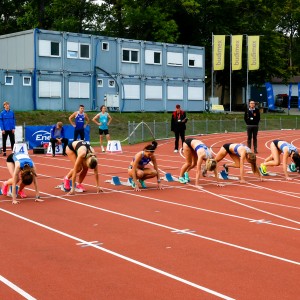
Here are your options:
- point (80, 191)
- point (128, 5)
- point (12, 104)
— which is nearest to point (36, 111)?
point (12, 104)

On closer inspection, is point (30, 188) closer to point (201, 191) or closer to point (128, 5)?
Result: point (201, 191)

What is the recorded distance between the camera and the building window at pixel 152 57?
48.3 m

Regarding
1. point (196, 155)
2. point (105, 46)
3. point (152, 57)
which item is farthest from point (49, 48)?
point (196, 155)

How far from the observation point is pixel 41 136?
2758cm

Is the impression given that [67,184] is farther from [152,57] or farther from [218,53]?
[218,53]

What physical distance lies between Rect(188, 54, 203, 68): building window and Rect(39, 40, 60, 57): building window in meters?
12.8

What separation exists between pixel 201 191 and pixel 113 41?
33.7 m

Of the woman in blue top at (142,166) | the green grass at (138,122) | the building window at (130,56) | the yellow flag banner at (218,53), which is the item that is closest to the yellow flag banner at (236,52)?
the yellow flag banner at (218,53)

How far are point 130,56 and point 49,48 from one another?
23.9 feet

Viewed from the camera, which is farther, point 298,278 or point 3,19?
point 3,19

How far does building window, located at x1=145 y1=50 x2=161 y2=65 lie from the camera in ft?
158

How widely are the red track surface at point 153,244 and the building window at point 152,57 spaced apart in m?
34.4

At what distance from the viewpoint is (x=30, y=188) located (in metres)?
14.5

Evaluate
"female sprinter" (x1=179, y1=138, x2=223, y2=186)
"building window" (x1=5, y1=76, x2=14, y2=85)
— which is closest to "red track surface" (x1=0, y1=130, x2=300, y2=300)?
"female sprinter" (x1=179, y1=138, x2=223, y2=186)
